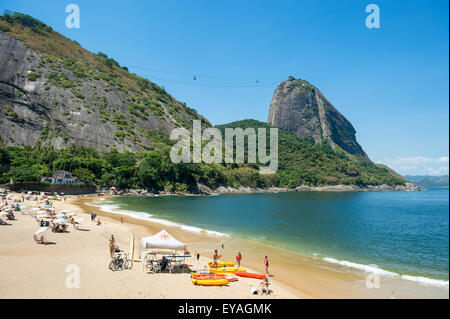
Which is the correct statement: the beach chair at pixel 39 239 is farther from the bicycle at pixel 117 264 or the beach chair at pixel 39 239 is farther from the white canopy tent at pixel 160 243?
the white canopy tent at pixel 160 243

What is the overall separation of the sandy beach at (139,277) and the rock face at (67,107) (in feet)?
300

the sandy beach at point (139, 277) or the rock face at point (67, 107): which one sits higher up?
the rock face at point (67, 107)

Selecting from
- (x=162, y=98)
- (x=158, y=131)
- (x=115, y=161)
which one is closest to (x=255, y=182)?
(x=158, y=131)

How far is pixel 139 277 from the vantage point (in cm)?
1656

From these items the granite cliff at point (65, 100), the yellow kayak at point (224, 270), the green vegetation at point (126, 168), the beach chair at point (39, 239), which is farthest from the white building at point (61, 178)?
the yellow kayak at point (224, 270)

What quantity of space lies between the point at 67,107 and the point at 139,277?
122 meters

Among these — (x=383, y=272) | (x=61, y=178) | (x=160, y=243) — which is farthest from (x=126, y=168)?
(x=383, y=272)

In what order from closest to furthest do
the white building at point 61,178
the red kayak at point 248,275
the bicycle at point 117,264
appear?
1. the bicycle at point 117,264
2. the red kayak at point 248,275
3. the white building at point 61,178

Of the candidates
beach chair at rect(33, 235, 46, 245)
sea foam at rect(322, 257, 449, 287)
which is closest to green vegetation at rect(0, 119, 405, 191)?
beach chair at rect(33, 235, 46, 245)

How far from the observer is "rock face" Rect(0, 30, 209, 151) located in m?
103

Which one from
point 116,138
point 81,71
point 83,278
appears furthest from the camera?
point 81,71

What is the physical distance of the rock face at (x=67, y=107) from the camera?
103 metres

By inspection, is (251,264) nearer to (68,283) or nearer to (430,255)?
(68,283)

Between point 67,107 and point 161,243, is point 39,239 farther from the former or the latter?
point 67,107
